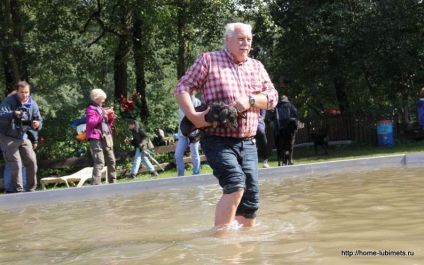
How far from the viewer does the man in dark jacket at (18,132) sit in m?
10.2

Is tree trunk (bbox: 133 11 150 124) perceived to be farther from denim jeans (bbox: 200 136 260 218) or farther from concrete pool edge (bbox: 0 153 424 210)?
denim jeans (bbox: 200 136 260 218)

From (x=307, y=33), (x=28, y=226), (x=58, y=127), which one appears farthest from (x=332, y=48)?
(x=28, y=226)

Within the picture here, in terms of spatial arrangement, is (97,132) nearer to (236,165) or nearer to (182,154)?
(182,154)

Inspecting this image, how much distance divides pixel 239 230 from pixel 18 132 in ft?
20.6

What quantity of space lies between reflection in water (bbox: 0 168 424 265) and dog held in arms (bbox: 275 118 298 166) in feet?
14.7

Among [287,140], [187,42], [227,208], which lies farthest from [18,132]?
[187,42]

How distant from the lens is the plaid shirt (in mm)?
4883

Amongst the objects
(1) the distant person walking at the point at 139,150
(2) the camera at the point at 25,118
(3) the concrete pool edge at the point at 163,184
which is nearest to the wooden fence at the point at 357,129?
(1) the distant person walking at the point at 139,150

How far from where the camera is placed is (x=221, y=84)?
4891 mm

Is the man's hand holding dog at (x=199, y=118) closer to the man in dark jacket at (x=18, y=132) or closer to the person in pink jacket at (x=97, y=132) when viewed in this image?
the man in dark jacket at (x=18, y=132)

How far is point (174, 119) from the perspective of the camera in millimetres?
18266

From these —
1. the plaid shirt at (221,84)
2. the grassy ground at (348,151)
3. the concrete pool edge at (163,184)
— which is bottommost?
the concrete pool edge at (163,184)

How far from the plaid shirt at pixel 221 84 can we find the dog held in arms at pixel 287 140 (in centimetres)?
854

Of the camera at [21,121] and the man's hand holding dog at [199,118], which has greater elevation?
the camera at [21,121]
